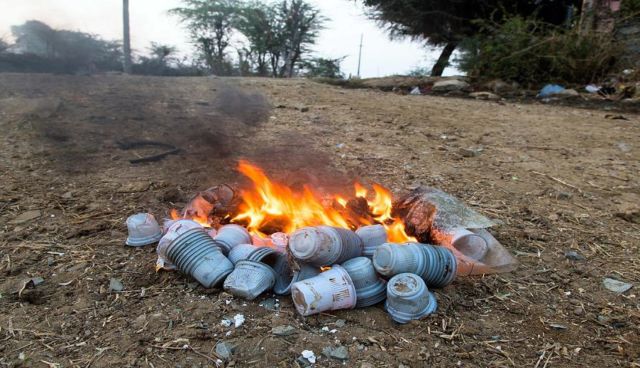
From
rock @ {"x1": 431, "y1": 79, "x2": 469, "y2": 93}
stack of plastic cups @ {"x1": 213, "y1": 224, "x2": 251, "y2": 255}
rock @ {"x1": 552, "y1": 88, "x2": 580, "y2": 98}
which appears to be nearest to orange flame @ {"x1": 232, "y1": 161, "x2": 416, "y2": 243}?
stack of plastic cups @ {"x1": 213, "y1": 224, "x2": 251, "y2": 255}

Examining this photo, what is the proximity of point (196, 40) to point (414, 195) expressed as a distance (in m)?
18.6

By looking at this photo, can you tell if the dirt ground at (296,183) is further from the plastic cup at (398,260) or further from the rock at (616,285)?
the plastic cup at (398,260)

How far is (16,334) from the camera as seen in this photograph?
1.88m

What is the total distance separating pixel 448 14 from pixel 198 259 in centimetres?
1291

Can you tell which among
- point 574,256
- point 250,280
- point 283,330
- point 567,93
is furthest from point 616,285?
point 567,93

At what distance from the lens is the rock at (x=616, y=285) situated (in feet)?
7.72

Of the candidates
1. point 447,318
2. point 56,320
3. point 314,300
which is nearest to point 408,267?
point 447,318

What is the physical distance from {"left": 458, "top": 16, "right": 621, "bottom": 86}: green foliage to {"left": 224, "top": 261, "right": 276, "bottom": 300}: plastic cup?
838 centimetres

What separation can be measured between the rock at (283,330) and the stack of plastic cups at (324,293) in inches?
4.1

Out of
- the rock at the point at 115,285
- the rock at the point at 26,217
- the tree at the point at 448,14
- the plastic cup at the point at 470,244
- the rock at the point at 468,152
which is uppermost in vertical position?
the tree at the point at 448,14

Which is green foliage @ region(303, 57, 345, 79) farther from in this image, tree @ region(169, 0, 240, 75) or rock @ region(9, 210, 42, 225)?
rock @ region(9, 210, 42, 225)

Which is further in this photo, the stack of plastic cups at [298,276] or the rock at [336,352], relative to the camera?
the stack of plastic cups at [298,276]

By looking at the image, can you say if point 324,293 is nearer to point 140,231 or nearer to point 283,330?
point 283,330

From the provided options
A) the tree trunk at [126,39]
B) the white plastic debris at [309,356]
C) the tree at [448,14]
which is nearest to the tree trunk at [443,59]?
the tree at [448,14]
